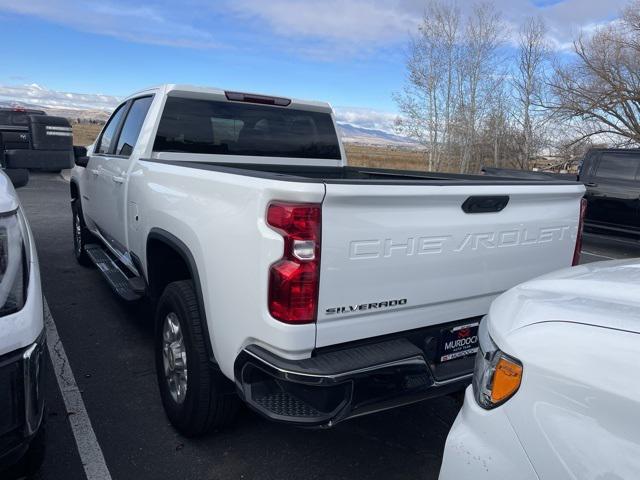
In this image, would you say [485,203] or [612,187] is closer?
[485,203]

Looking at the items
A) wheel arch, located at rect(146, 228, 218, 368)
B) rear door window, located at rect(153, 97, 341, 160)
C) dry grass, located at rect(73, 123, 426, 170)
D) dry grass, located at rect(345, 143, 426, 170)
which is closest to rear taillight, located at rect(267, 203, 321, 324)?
wheel arch, located at rect(146, 228, 218, 368)

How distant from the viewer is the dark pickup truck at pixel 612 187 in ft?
32.5

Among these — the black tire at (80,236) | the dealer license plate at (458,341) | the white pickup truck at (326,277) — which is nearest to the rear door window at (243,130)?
the white pickup truck at (326,277)

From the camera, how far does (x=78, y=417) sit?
3.13 metres

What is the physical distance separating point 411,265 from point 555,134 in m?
21.7

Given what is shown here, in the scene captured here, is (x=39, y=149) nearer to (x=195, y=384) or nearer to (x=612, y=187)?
(x=195, y=384)

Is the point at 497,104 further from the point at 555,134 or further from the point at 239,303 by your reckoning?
the point at 239,303

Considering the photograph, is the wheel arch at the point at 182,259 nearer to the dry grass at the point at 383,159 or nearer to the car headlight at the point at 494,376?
the car headlight at the point at 494,376

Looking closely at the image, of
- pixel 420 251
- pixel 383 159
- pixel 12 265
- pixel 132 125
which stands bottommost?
pixel 383 159

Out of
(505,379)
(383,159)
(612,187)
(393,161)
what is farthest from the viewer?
(383,159)

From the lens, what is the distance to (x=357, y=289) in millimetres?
2215

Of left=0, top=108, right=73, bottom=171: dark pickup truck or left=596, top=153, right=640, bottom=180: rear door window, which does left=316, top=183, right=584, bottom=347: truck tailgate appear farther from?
left=596, top=153, right=640, bottom=180: rear door window

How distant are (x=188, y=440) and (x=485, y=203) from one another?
2118 mm

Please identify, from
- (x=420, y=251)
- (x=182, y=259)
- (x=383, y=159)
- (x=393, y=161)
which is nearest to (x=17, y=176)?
(x=182, y=259)
